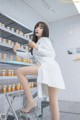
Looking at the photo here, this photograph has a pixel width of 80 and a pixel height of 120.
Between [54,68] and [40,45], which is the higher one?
[40,45]

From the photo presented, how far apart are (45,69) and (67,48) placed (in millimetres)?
3950

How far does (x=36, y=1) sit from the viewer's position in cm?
423

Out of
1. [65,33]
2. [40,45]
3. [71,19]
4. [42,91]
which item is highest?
[71,19]

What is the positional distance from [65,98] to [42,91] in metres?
Result: 3.82

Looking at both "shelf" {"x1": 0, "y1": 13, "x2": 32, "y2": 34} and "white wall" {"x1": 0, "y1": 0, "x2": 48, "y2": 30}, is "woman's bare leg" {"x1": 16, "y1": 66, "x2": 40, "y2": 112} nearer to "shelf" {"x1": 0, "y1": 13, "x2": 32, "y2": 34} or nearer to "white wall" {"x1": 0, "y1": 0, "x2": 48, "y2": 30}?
"shelf" {"x1": 0, "y1": 13, "x2": 32, "y2": 34}

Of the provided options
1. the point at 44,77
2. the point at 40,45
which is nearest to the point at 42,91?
the point at 44,77

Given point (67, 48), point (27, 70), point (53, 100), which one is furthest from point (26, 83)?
point (67, 48)

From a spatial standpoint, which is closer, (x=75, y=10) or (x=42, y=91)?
(x=42, y=91)

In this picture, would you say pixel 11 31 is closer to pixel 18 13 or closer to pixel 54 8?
pixel 18 13

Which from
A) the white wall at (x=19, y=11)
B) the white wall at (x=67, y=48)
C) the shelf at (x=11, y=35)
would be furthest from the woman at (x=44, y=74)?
the white wall at (x=67, y=48)

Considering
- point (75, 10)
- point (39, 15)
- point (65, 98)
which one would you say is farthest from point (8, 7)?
point (65, 98)

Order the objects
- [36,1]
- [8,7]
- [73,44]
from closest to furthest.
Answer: [8,7] → [36,1] → [73,44]

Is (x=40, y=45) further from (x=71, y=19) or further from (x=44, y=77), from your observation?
(x=71, y=19)

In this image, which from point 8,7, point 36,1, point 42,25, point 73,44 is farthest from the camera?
point 73,44
